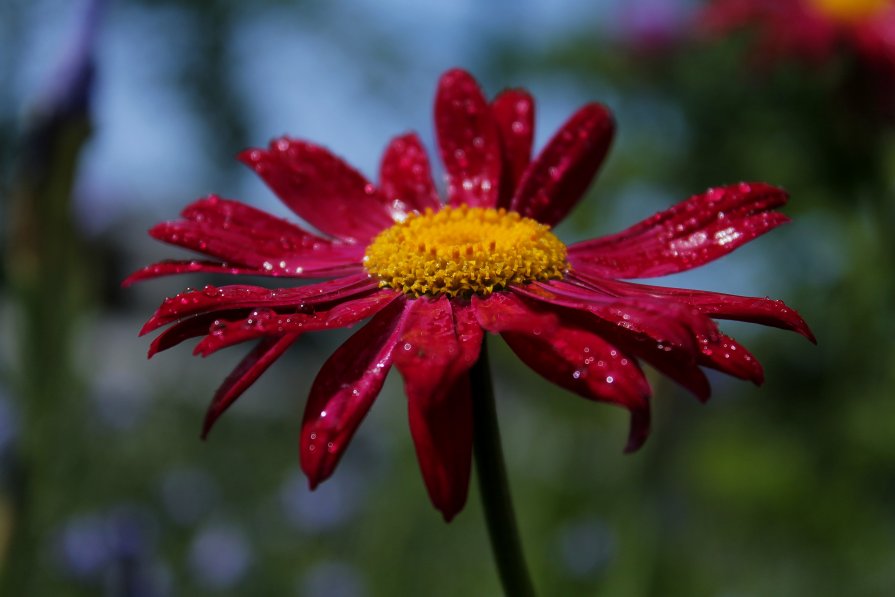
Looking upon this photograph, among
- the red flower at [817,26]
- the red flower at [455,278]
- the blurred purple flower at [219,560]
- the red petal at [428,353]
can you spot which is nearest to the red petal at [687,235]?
the red flower at [455,278]

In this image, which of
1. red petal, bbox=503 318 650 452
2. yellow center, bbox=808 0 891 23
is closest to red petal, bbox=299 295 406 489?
red petal, bbox=503 318 650 452

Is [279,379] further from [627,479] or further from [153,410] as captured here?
[627,479]

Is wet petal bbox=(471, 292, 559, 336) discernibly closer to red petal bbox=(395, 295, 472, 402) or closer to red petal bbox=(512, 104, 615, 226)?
red petal bbox=(395, 295, 472, 402)

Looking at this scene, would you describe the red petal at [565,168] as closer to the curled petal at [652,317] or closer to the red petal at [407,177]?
the red petal at [407,177]

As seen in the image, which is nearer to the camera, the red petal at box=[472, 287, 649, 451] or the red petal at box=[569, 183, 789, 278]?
the red petal at box=[472, 287, 649, 451]

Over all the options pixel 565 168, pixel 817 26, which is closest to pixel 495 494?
pixel 565 168
